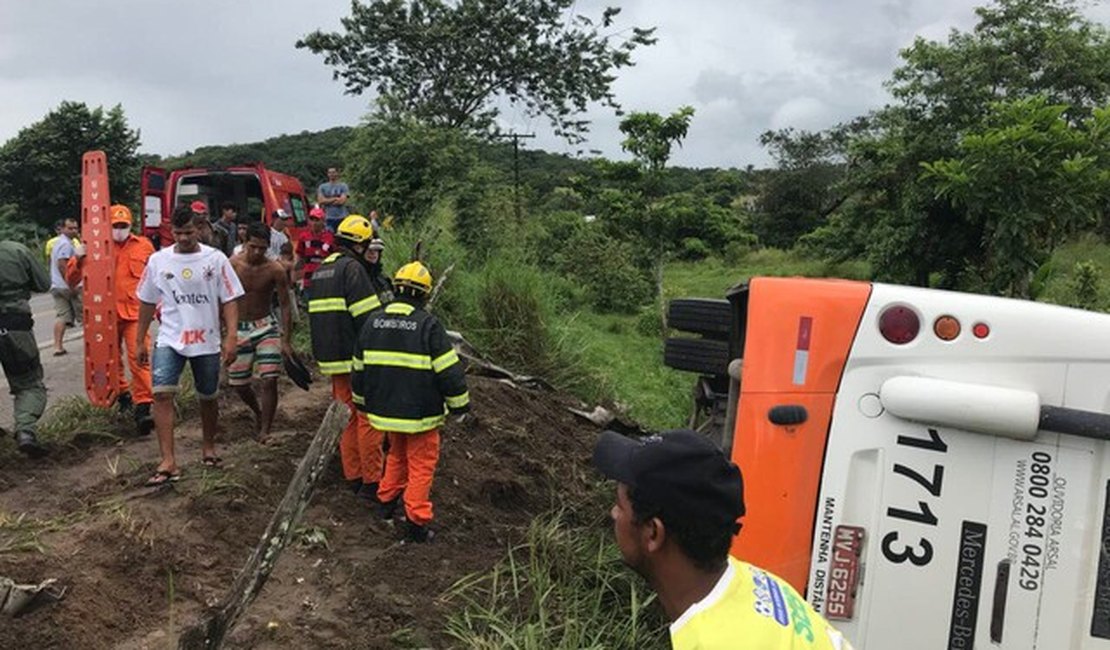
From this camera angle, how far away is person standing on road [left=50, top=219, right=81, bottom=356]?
9.91 meters

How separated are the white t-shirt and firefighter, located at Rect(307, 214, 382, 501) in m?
0.61

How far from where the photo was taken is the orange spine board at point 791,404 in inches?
101

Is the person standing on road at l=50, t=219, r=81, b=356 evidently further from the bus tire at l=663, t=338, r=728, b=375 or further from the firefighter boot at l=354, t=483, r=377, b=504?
the bus tire at l=663, t=338, r=728, b=375

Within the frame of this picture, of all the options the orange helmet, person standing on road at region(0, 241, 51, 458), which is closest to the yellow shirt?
person standing on road at region(0, 241, 51, 458)

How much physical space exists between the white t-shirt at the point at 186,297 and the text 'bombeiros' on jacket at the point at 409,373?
128 centimetres

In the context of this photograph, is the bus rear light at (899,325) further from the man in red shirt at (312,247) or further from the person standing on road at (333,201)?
the person standing on road at (333,201)

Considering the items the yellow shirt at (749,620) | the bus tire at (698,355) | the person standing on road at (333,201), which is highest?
the person standing on road at (333,201)

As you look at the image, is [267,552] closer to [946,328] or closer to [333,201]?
[946,328]

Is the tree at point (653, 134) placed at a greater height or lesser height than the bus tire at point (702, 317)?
greater

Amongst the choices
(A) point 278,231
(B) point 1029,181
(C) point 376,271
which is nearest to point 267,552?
(C) point 376,271

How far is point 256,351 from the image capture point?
237 inches

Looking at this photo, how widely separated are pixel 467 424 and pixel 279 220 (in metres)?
5.35

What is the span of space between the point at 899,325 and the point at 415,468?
2.78 meters

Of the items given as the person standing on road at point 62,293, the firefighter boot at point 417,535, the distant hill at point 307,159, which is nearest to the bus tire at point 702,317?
the firefighter boot at point 417,535
